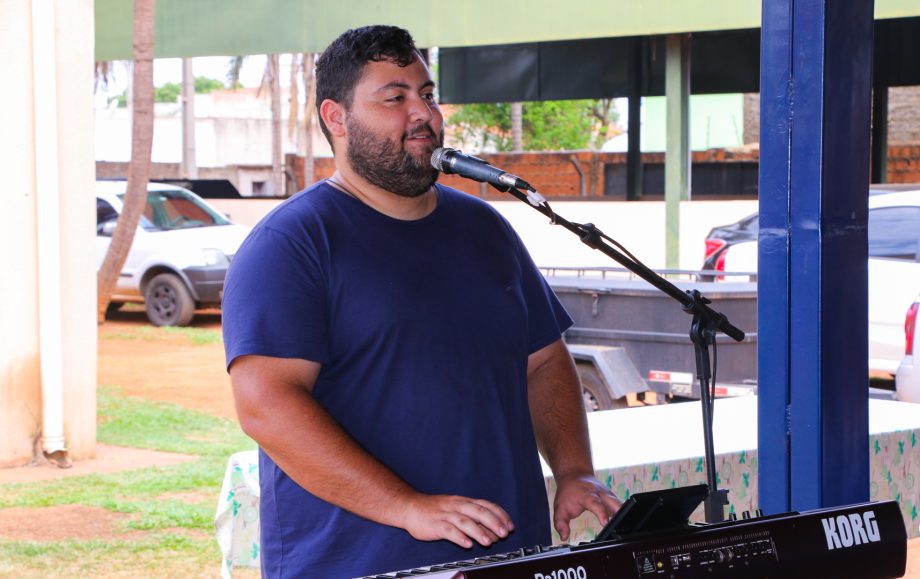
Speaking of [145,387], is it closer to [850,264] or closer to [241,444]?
[241,444]

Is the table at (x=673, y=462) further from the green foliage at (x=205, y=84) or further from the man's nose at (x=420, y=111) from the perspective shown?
the green foliage at (x=205, y=84)

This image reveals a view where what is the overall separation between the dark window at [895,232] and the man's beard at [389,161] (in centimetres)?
808

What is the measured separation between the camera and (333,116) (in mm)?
2641

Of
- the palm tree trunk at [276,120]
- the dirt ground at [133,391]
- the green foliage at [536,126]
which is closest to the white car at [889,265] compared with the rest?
the dirt ground at [133,391]

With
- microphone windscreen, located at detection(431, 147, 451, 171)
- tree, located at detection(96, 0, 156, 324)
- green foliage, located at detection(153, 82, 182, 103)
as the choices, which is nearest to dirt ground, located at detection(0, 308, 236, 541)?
tree, located at detection(96, 0, 156, 324)

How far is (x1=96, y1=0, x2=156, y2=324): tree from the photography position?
1603 centimetres

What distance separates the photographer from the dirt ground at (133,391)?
716cm

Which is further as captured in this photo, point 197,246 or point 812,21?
point 197,246

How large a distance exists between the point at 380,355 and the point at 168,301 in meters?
15.2

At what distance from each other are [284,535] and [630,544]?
766 millimetres

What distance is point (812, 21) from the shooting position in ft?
11.0

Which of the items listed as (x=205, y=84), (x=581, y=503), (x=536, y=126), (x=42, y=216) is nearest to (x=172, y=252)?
(x=42, y=216)

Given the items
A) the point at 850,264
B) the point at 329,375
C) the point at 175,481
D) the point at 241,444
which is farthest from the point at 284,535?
the point at 241,444

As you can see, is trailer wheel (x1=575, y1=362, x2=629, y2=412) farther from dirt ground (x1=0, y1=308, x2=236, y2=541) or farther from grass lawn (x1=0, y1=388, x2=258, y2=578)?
dirt ground (x1=0, y1=308, x2=236, y2=541)
